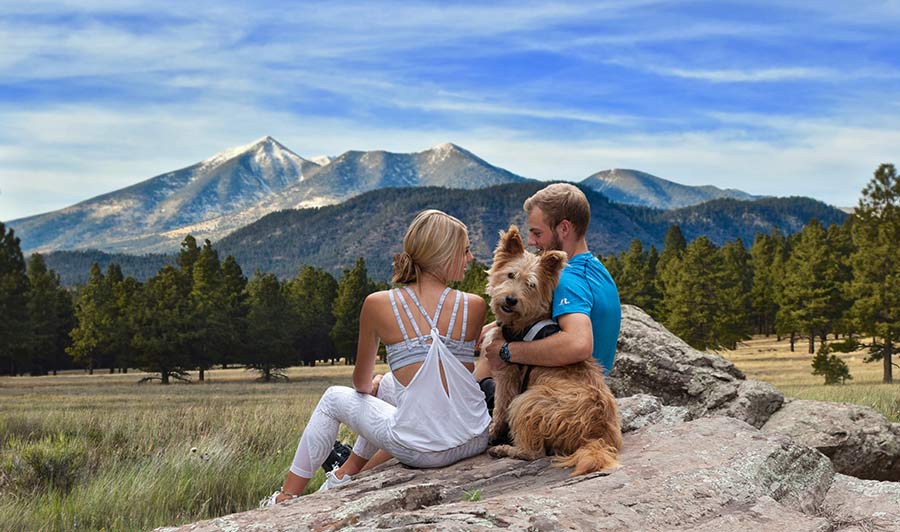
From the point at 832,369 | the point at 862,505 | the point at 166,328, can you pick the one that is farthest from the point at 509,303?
the point at 166,328

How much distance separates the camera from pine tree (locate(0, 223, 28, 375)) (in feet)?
195

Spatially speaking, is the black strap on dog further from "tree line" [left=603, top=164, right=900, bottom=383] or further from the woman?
"tree line" [left=603, top=164, right=900, bottom=383]

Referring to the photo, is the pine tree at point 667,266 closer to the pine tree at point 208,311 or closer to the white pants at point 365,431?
the pine tree at point 208,311

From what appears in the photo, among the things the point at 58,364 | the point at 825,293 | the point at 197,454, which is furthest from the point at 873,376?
the point at 58,364

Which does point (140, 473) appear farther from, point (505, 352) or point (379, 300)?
point (505, 352)

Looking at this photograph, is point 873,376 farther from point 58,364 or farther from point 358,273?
point 58,364

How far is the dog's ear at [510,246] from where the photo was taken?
5379 millimetres

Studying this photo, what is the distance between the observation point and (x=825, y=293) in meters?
62.0

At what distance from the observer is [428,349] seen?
19.0 feet

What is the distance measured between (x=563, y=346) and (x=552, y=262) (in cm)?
52

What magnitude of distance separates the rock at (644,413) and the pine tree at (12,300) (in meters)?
61.4

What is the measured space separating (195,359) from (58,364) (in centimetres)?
2614

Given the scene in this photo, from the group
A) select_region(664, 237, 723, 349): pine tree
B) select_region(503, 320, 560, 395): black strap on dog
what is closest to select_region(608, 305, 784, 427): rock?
select_region(503, 320, 560, 395): black strap on dog

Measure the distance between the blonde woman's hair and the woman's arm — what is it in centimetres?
27
